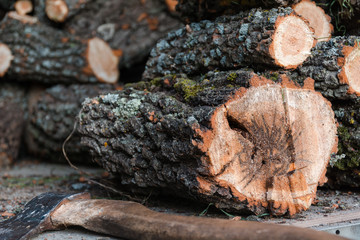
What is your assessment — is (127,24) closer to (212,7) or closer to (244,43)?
(212,7)

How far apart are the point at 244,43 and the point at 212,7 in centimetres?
79

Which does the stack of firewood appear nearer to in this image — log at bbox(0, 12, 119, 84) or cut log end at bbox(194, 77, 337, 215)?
log at bbox(0, 12, 119, 84)

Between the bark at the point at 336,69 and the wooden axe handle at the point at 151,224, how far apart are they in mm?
1228

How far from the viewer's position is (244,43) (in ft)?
8.54

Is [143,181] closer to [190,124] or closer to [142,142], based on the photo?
[142,142]

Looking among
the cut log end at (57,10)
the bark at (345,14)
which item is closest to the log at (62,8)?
the cut log end at (57,10)

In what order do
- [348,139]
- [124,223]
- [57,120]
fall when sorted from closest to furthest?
[124,223]
[348,139]
[57,120]

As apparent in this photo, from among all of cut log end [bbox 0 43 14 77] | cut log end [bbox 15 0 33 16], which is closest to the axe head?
cut log end [bbox 0 43 14 77]

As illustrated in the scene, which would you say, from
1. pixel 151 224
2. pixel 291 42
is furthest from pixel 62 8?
pixel 151 224

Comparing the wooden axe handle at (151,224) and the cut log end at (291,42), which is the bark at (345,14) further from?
the wooden axe handle at (151,224)

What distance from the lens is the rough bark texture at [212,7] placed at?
110 inches

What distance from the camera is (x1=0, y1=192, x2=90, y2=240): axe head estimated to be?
7.60 ft

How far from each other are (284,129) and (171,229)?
0.96 meters

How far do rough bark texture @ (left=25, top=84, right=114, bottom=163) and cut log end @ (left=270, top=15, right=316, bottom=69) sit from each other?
2.60 metres
